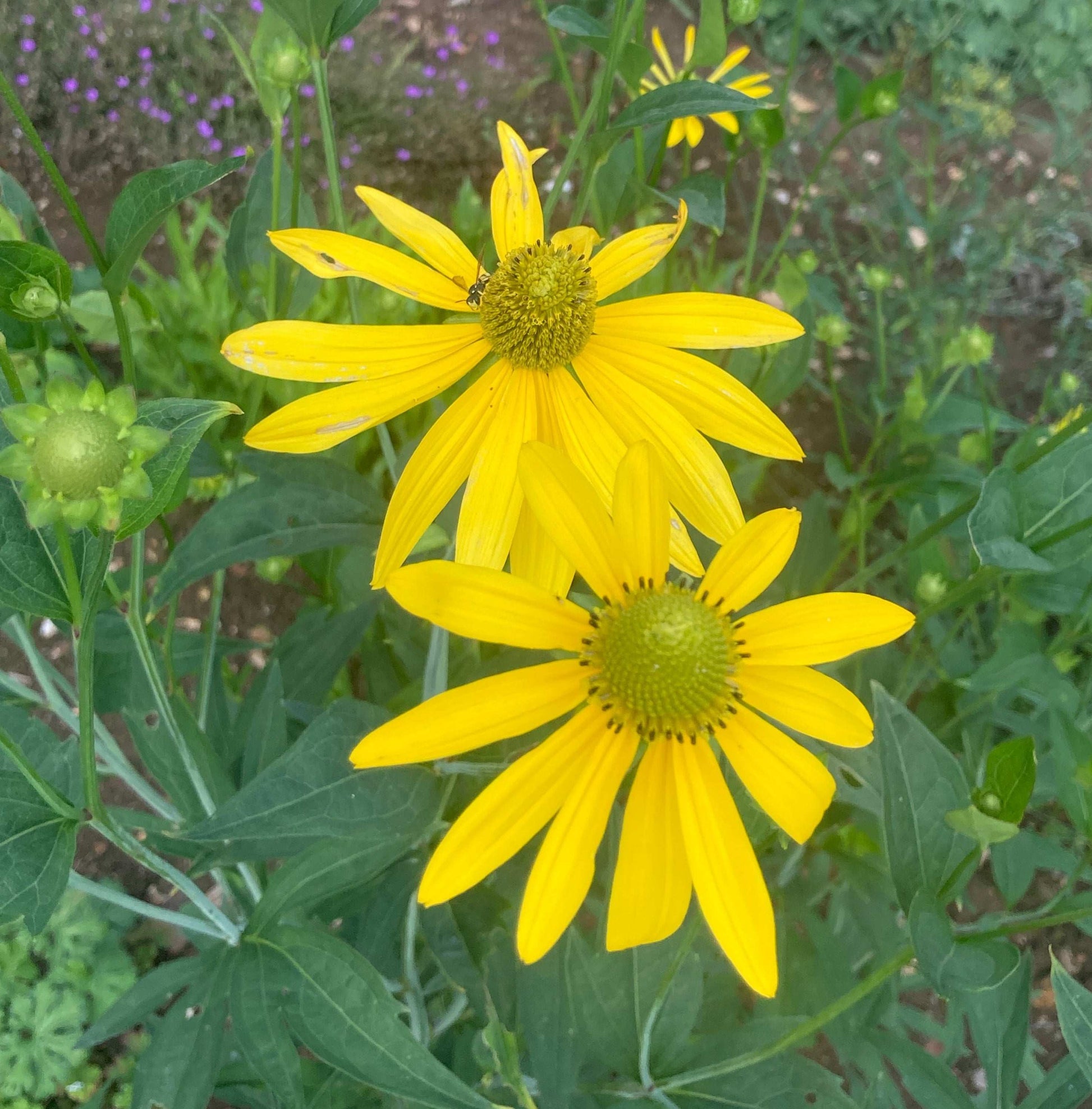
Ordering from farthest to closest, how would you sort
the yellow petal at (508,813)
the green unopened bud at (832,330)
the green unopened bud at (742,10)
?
the green unopened bud at (832,330) → the green unopened bud at (742,10) → the yellow petal at (508,813)

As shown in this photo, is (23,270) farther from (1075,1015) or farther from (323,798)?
(1075,1015)

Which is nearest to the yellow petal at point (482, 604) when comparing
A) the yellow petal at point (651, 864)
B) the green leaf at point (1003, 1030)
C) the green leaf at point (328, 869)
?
the yellow petal at point (651, 864)

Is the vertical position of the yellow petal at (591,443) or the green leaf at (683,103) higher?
the green leaf at (683,103)

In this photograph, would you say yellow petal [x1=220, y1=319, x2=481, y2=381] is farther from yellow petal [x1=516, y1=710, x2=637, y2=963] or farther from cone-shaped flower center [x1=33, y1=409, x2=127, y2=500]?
yellow petal [x1=516, y1=710, x2=637, y2=963]

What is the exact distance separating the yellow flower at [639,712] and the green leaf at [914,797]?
9cm

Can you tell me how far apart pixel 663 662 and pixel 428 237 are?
44 cm

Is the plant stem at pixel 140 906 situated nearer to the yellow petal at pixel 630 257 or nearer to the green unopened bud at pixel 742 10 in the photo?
the yellow petal at pixel 630 257

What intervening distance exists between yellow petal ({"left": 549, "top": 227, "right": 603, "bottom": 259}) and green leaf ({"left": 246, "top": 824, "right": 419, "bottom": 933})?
51 cm

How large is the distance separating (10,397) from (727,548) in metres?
0.51

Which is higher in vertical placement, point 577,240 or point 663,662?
point 577,240

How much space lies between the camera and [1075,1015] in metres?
0.62

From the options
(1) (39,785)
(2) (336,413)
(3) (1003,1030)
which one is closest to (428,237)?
(2) (336,413)

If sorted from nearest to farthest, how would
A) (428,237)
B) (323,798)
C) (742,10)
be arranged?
1. (323,798)
2. (428,237)
3. (742,10)

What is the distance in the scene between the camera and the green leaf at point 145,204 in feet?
1.86
